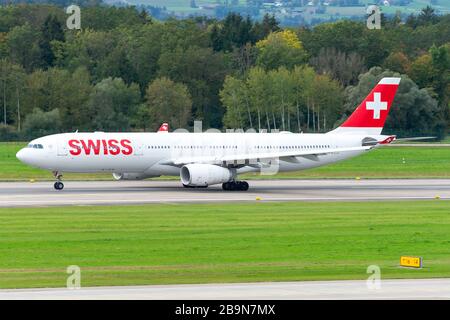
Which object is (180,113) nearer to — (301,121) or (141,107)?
(141,107)

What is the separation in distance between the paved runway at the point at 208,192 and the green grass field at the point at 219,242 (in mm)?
4145

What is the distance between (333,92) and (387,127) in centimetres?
1083

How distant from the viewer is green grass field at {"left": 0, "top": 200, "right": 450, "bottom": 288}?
31.0 metres

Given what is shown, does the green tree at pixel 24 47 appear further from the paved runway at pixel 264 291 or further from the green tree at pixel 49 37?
the paved runway at pixel 264 291

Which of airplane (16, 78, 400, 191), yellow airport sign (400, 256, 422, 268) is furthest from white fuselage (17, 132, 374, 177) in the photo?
yellow airport sign (400, 256, 422, 268)

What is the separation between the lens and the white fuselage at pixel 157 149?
63.8 metres

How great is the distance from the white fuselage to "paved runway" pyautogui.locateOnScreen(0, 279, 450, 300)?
119 feet

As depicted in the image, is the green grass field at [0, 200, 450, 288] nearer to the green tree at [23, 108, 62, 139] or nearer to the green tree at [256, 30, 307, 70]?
the green tree at [23, 108, 62, 139]

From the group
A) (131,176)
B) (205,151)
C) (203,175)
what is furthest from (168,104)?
(203,175)

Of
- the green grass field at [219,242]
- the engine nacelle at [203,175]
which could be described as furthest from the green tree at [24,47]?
the green grass field at [219,242]

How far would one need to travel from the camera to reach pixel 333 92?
448ft

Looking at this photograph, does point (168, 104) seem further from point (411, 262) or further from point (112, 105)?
point (411, 262)

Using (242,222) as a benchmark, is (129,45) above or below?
above
